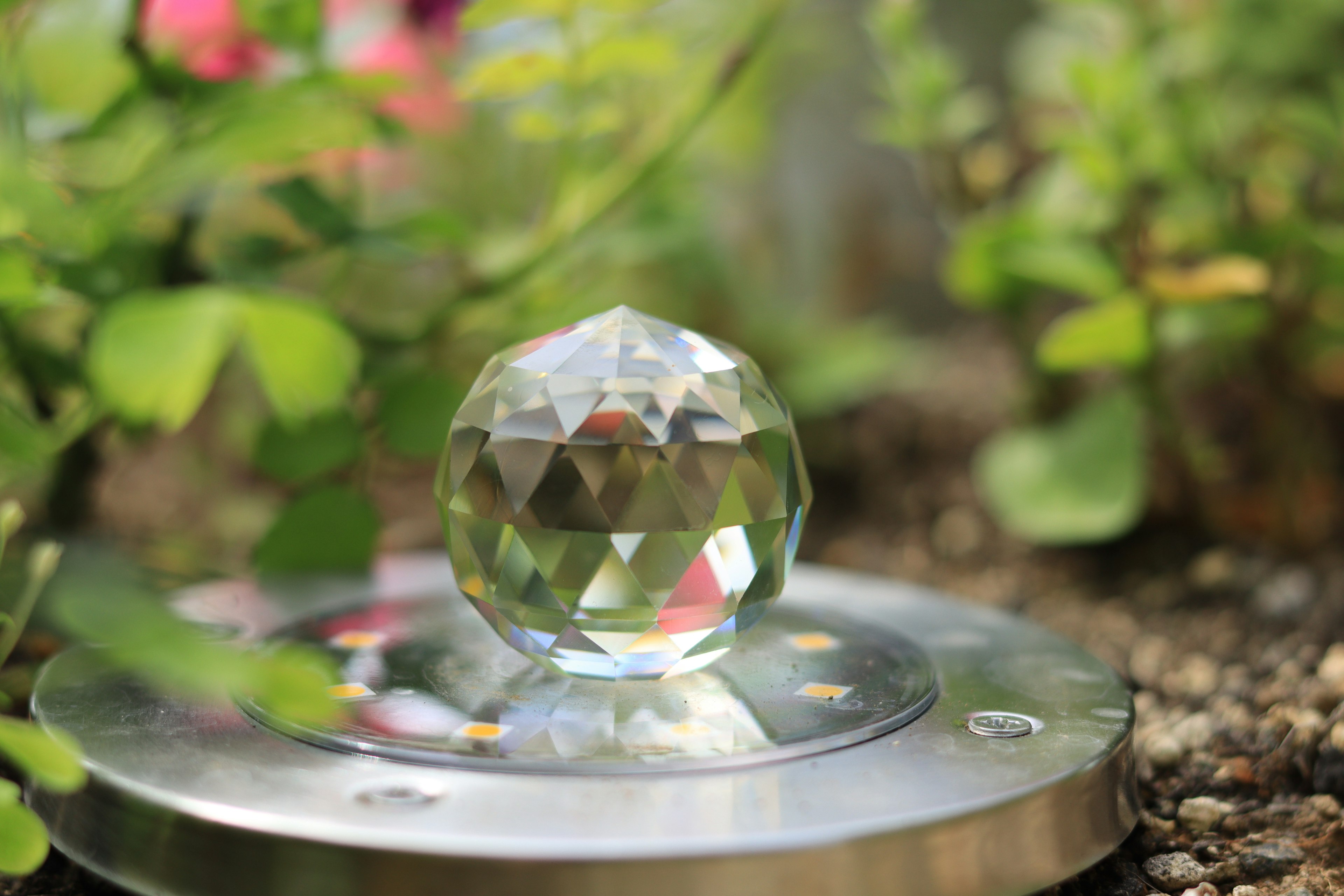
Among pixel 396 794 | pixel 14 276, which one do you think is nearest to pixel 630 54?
pixel 14 276

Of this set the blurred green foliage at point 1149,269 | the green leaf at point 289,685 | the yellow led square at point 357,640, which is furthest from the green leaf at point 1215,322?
the green leaf at point 289,685

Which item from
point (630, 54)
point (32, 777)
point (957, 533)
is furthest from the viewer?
point (957, 533)

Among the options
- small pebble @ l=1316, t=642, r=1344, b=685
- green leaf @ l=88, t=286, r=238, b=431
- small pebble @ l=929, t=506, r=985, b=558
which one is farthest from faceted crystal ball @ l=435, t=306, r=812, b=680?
small pebble @ l=929, t=506, r=985, b=558

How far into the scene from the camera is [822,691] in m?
0.57

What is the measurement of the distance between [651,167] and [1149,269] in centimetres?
47

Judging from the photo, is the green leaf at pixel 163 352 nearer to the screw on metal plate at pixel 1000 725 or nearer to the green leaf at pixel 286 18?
the green leaf at pixel 286 18

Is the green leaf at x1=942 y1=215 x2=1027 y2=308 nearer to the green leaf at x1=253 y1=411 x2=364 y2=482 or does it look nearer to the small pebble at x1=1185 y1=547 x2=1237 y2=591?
the small pebble at x1=1185 y1=547 x2=1237 y2=591

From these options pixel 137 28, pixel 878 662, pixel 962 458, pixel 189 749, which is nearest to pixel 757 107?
pixel 962 458

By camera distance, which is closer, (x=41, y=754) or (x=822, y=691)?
(x=41, y=754)

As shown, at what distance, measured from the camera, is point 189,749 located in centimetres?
50

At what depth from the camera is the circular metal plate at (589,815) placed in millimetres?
405

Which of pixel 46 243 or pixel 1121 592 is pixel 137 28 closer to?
pixel 46 243

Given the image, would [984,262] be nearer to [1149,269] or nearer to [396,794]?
[1149,269]

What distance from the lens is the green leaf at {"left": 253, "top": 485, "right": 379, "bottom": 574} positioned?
0.82 metres
